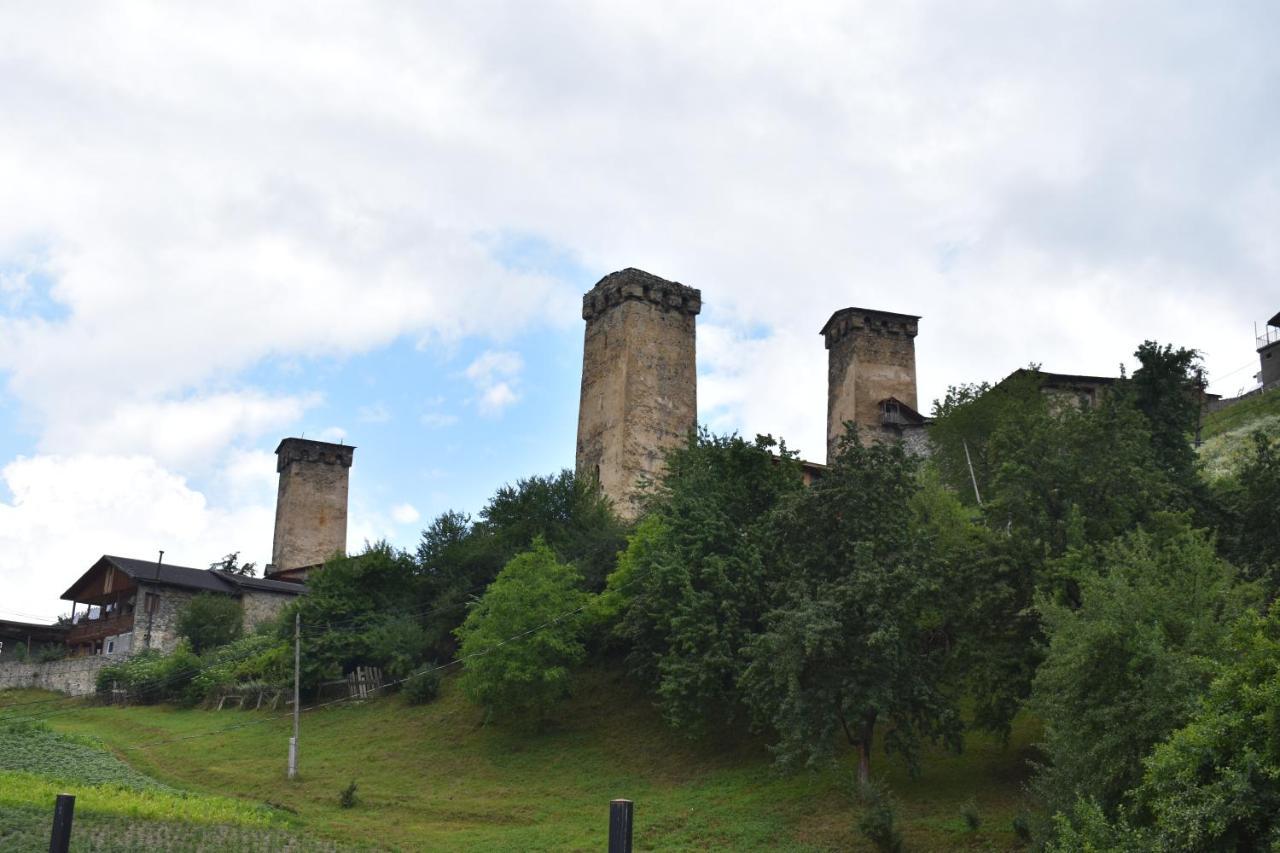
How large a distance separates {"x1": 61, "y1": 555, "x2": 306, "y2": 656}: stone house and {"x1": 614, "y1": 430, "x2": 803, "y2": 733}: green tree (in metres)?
27.6

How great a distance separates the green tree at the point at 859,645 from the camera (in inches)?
1137

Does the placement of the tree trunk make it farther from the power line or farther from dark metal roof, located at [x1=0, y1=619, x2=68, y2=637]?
dark metal roof, located at [x1=0, y1=619, x2=68, y2=637]

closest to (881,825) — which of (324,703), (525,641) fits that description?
(525,641)

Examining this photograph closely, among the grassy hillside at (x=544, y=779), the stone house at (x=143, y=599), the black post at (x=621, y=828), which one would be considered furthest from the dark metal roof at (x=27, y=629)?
the black post at (x=621, y=828)

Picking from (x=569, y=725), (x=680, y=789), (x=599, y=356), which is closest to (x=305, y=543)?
(x=599, y=356)

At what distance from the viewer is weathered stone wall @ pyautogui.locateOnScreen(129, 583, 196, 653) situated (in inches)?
2299

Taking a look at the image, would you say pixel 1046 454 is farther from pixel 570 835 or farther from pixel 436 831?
pixel 436 831

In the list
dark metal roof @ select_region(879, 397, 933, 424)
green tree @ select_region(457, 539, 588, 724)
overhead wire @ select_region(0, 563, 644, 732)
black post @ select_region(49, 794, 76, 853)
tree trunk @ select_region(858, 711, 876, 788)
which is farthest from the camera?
dark metal roof @ select_region(879, 397, 933, 424)

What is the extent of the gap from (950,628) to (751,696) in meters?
5.39

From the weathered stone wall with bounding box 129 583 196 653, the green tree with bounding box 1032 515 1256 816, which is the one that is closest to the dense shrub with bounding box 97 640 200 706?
the weathered stone wall with bounding box 129 583 196 653

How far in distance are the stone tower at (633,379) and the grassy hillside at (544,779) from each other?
51.5 feet

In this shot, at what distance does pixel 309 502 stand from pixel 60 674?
2393 cm

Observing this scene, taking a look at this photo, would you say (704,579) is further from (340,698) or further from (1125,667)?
(340,698)

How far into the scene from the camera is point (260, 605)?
62594 mm
